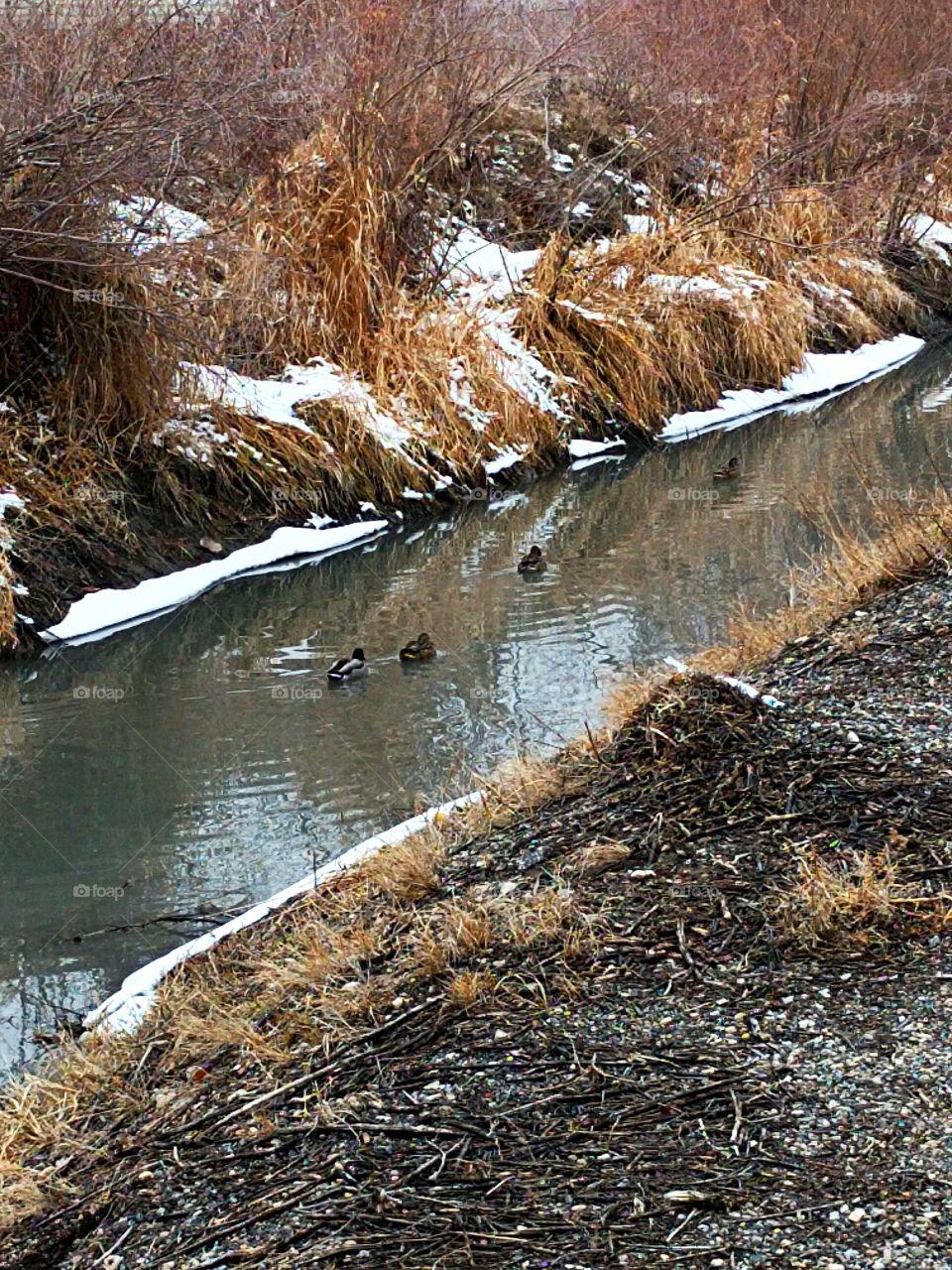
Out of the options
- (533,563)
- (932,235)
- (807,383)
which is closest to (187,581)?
(533,563)

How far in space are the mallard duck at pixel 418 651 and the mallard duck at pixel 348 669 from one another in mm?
234

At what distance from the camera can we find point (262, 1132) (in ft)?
10.5

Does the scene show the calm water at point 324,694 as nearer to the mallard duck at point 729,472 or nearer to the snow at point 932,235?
the mallard duck at point 729,472

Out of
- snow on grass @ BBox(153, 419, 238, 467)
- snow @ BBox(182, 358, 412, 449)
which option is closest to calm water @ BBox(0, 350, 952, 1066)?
snow @ BBox(182, 358, 412, 449)

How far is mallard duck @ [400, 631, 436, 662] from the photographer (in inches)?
309

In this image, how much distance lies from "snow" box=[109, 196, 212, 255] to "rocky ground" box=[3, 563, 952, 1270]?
18.2 ft

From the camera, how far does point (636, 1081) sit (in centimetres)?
313

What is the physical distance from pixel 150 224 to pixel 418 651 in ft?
10.6

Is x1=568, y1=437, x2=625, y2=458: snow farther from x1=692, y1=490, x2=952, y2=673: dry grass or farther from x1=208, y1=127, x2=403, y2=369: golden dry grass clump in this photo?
x1=692, y1=490, x2=952, y2=673: dry grass

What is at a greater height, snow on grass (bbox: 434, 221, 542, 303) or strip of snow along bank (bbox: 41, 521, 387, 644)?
snow on grass (bbox: 434, 221, 542, 303)

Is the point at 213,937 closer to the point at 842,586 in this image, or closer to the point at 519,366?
the point at 842,586

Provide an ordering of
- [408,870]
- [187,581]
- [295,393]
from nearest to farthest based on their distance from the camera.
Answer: [408,870] < [187,581] < [295,393]

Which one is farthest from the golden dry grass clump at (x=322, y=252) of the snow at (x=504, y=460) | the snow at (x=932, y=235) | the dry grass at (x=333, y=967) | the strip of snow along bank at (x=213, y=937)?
the snow at (x=932, y=235)

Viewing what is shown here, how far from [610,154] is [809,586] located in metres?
7.56
